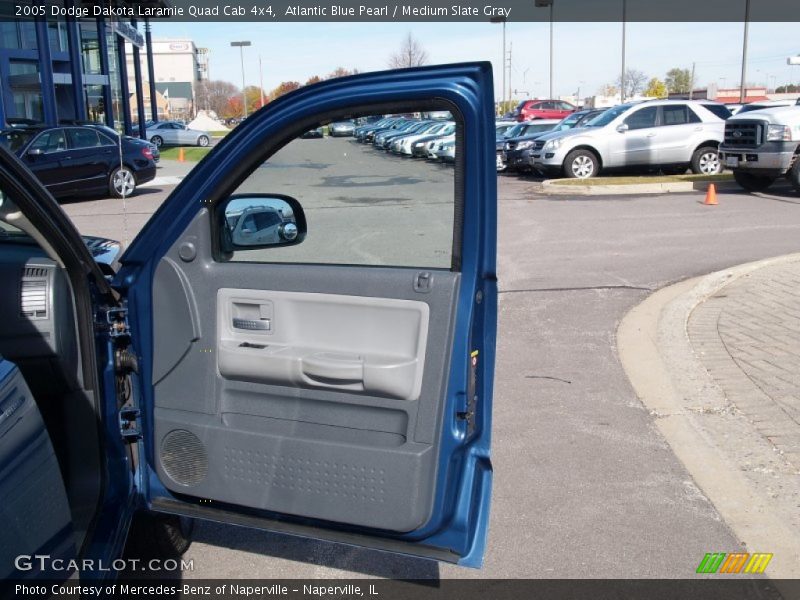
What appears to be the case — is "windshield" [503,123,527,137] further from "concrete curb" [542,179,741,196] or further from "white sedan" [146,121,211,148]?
"white sedan" [146,121,211,148]

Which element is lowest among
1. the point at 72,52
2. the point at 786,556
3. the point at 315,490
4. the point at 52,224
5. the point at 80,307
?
the point at 786,556

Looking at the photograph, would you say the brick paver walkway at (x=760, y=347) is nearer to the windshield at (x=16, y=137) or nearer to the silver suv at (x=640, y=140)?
the silver suv at (x=640, y=140)

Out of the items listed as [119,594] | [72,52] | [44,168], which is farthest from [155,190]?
[119,594]

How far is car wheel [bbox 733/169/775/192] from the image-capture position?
15.8 metres

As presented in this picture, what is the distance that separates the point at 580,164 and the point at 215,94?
73.8 metres

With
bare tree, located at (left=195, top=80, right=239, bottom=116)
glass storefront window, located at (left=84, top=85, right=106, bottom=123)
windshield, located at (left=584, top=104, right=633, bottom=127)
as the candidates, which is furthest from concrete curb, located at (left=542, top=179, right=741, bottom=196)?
bare tree, located at (left=195, top=80, right=239, bottom=116)

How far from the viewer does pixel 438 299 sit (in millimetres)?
2613

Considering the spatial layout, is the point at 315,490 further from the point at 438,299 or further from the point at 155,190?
the point at 155,190

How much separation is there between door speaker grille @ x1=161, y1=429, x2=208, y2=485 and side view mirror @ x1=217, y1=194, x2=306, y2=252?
69cm

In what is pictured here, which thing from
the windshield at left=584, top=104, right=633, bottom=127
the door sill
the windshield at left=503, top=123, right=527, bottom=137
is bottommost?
the door sill

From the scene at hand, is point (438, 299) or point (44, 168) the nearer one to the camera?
point (438, 299)

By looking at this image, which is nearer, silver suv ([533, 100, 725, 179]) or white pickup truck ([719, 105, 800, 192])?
white pickup truck ([719, 105, 800, 192])

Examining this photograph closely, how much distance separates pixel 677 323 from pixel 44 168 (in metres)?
13.6

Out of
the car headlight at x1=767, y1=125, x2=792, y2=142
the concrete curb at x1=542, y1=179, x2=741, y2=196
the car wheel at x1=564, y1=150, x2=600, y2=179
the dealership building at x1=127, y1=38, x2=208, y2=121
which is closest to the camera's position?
the car headlight at x1=767, y1=125, x2=792, y2=142
